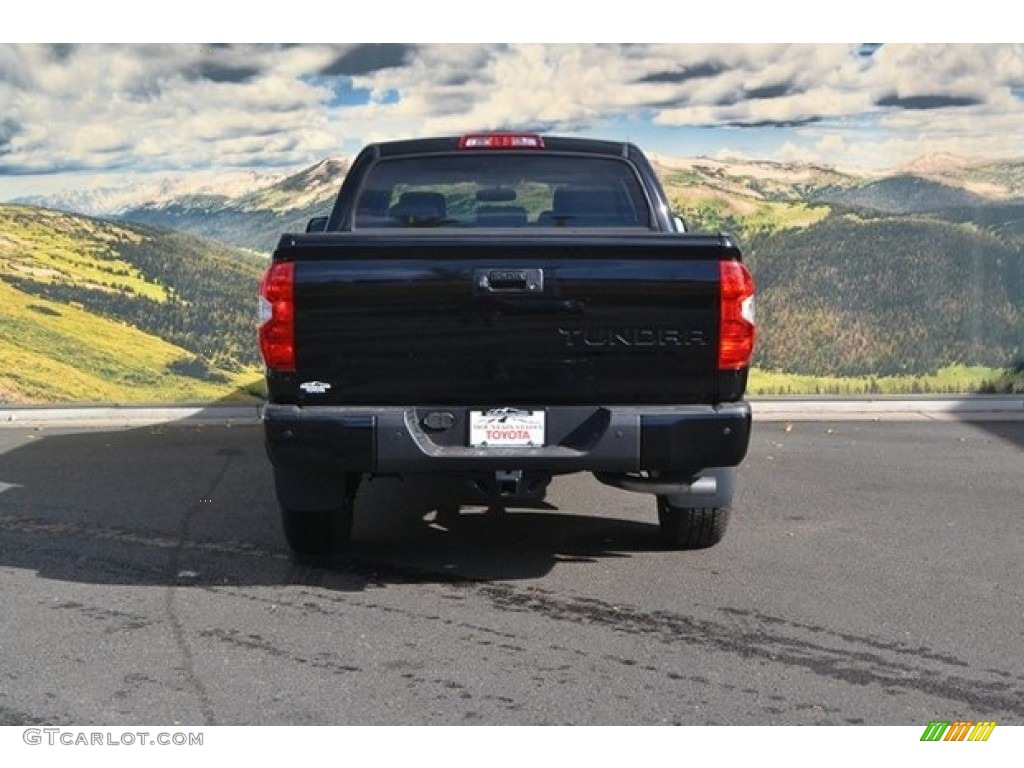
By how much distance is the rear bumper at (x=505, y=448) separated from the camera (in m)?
5.61

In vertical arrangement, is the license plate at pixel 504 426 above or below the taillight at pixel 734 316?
below

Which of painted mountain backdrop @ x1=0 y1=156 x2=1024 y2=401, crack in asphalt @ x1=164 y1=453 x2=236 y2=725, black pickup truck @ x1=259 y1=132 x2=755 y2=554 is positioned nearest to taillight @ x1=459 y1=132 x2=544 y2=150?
black pickup truck @ x1=259 y1=132 x2=755 y2=554

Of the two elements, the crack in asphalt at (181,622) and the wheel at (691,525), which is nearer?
the crack in asphalt at (181,622)

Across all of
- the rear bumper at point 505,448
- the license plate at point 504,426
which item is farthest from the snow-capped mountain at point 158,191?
the license plate at point 504,426

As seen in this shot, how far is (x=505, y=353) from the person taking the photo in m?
5.60

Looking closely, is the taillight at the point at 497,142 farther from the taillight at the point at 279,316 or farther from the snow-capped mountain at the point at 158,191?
the snow-capped mountain at the point at 158,191

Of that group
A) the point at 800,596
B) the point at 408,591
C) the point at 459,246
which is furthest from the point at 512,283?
the point at 800,596

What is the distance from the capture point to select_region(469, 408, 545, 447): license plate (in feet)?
18.5

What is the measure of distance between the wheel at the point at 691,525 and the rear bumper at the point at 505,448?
93 centimetres

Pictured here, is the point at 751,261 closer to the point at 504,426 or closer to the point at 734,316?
the point at 734,316

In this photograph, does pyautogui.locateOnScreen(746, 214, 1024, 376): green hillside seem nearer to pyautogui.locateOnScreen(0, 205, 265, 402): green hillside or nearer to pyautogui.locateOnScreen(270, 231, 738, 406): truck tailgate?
pyautogui.locateOnScreen(0, 205, 265, 402): green hillside

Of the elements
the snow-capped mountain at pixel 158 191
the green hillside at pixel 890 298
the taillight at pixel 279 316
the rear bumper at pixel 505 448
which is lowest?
the green hillside at pixel 890 298

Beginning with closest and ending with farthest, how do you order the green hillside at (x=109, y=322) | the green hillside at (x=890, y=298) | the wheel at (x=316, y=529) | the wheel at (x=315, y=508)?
the wheel at (x=315, y=508) → the wheel at (x=316, y=529) → the green hillside at (x=109, y=322) → the green hillside at (x=890, y=298)

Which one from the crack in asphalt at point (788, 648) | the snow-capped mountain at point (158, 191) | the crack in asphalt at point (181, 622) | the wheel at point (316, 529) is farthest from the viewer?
the snow-capped mountain at point (158, 191)
